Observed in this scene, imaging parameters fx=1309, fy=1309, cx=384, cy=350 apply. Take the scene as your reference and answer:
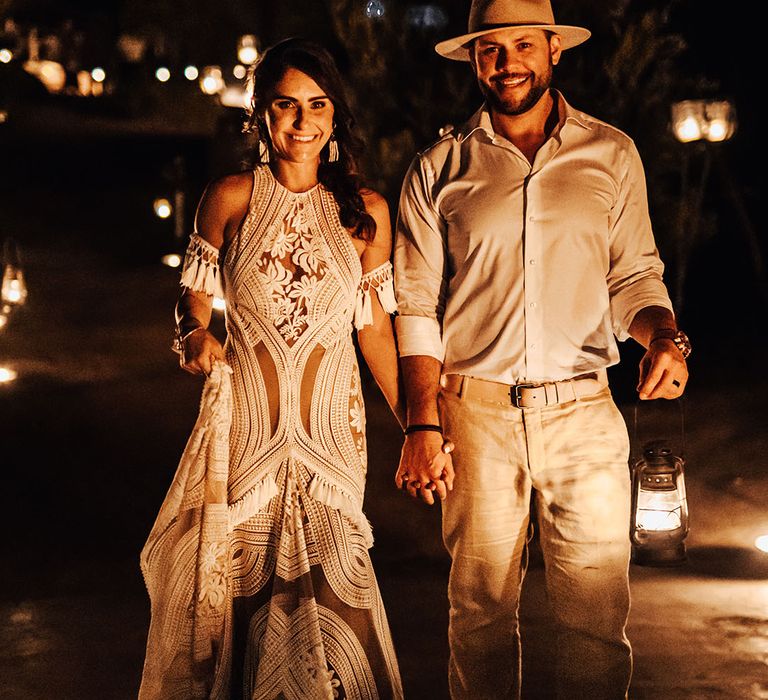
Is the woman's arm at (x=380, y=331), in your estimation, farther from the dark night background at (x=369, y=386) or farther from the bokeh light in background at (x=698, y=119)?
the bokeh light in background at (x=698, y=119)

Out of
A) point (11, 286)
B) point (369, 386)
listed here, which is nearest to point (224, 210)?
point (369, 386)

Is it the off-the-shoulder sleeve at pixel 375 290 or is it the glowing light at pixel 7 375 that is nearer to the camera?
the off-the-shoulder sleeve at pixel 375 290

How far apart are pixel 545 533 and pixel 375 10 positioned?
22.9 ft

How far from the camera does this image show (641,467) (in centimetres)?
577

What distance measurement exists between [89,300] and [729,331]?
27.5 ft

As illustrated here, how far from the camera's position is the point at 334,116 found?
13.1 ft

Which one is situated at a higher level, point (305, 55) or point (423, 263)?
point (305, 55)

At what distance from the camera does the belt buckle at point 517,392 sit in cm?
391

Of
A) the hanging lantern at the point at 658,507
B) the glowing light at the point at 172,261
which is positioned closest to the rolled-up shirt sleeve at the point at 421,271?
the hanging lantern at the point at 658,507

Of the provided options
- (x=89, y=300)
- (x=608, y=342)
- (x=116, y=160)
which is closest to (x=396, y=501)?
(x=608, y=342)

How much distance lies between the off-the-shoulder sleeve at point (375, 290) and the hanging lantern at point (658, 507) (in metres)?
2.15

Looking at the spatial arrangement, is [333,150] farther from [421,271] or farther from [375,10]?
[375,10]

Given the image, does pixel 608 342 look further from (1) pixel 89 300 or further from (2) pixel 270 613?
(1) pixel 89 300

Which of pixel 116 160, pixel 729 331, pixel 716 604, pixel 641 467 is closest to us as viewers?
pixel 641 467
